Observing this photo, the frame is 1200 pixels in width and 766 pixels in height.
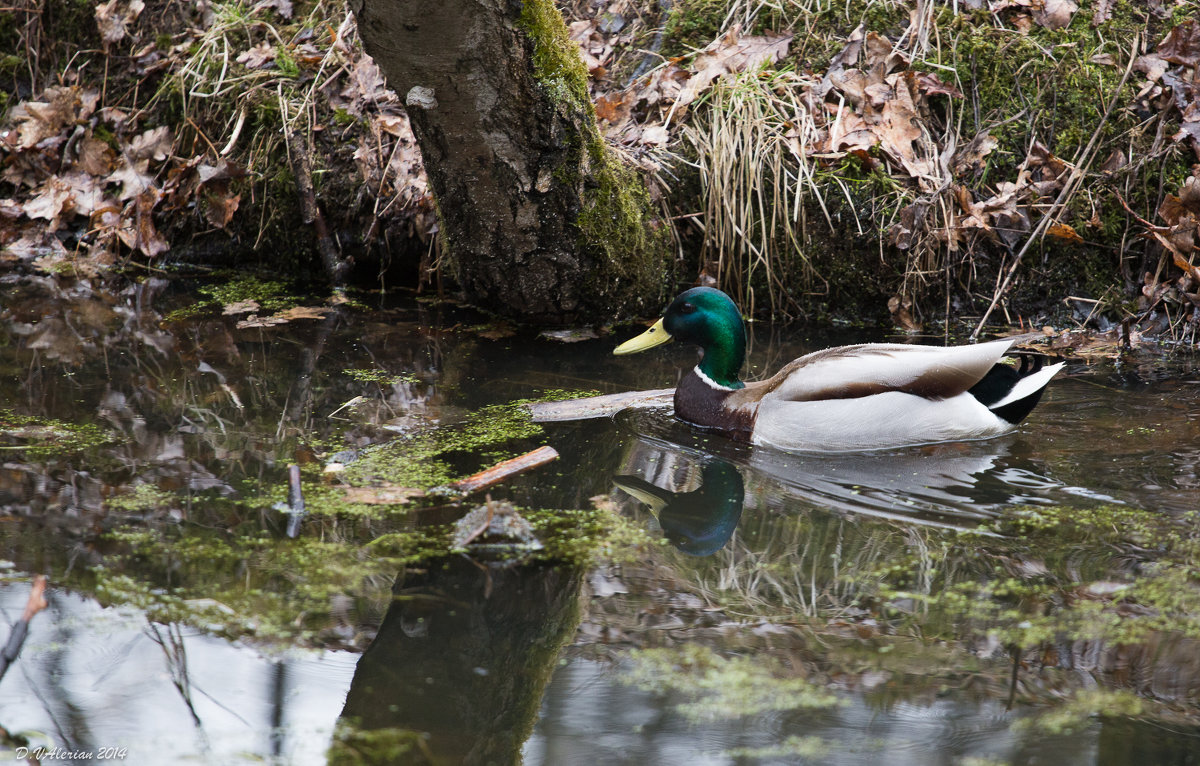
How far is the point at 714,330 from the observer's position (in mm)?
4598

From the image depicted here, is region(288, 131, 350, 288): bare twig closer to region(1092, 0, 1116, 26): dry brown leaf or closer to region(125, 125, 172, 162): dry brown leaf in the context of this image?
region(125, 125, 172, 162): dry brown leaf

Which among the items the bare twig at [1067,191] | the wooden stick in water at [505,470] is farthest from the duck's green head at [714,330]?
the bare twig at [1067,191]

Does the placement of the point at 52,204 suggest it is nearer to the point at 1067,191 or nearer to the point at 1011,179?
the point at 1011,179

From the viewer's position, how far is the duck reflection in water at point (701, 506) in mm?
3275

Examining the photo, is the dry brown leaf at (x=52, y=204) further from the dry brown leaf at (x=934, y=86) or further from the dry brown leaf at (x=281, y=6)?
the dry brown leaf at (x=934, y=86)

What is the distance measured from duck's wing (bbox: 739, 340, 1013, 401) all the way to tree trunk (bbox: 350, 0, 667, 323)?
61.2 inches

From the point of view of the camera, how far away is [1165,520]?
3.29 m

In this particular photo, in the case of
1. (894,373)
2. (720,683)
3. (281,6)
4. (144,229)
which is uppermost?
(281,6)

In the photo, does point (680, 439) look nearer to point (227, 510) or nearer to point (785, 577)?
point (785, 577)

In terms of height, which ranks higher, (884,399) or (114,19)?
(114,19)

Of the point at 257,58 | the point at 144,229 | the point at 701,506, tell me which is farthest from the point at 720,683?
the point at 257,58

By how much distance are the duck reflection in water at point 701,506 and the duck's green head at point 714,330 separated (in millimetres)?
662

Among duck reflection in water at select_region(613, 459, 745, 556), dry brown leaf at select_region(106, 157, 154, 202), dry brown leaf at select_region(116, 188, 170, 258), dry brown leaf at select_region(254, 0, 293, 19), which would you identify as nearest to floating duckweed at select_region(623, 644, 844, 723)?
duck reflection in water at select_region(613, 459, 745, 556)

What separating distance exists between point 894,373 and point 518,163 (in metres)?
1.96
